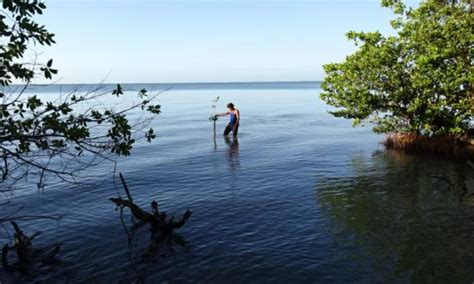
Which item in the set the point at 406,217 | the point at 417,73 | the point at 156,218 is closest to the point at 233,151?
the point at 417,73

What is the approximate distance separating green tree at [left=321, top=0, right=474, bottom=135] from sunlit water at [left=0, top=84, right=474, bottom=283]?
3.17m

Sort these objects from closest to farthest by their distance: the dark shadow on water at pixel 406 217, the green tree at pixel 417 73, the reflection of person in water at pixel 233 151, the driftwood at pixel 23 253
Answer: the dark shadow on water at pixel 406 217
the driftwood at pixel 23 253
the green tree at pixel 417 73
the reflection of person in water at pixel 233 151

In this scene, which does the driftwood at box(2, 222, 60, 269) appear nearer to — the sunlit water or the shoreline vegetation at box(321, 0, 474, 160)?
the sunlit water

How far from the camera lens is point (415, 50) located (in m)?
24.8

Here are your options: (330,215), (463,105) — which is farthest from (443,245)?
(463,105)

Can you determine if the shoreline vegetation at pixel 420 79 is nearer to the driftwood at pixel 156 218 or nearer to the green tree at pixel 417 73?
the green tree at pixel 417 73

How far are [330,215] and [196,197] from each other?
6381mm

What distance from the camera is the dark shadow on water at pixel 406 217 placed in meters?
10.8

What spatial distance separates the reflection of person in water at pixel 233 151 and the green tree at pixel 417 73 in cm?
859

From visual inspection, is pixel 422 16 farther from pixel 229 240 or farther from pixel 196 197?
pixel 229 240

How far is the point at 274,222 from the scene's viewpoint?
14.6m

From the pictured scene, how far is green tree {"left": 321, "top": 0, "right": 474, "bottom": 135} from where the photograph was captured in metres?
23.3

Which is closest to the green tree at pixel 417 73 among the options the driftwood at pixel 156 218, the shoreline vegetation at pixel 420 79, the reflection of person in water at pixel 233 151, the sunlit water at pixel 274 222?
the shoreline vegetation at pixel 420 79

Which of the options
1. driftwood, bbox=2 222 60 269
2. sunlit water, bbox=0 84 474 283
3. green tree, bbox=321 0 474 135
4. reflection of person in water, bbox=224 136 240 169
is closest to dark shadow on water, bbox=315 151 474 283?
sunlit water, bbox=0 84 474 283
